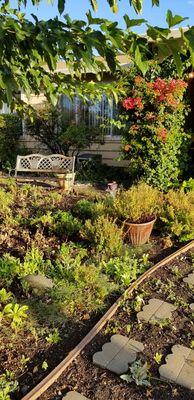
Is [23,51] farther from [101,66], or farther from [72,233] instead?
[72,233]

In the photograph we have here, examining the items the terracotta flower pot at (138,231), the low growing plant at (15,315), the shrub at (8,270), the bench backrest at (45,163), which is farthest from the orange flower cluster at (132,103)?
the low growing plant at (15,315)

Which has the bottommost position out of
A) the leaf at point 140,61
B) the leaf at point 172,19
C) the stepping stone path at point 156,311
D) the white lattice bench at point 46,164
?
the stepping stone path at point 156,311

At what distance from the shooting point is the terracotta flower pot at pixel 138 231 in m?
5.18

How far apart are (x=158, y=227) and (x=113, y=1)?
412 centimetres

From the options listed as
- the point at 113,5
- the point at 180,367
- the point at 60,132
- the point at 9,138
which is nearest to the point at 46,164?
the point at 60,132

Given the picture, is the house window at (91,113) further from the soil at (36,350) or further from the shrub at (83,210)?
the soil at (36,350)

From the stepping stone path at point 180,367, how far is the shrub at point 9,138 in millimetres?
9748

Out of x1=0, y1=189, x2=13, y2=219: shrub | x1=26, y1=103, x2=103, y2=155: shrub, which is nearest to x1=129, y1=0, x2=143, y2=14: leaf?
x1=0, y1=189, x2=13, y2=219: shrub

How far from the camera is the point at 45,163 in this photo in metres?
10.2

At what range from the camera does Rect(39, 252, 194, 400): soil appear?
8.61 feet

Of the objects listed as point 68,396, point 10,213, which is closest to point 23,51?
point 68,396

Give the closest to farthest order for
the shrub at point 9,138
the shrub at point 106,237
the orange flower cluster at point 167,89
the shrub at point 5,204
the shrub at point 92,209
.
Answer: the shrub at point 106,237, the shrub at point 92,209, the shrub at point 5,204, the orange flower cluster at point 167,89, the shrub at point 9,138

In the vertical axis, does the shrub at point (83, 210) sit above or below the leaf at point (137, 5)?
below

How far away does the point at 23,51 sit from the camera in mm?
1539
